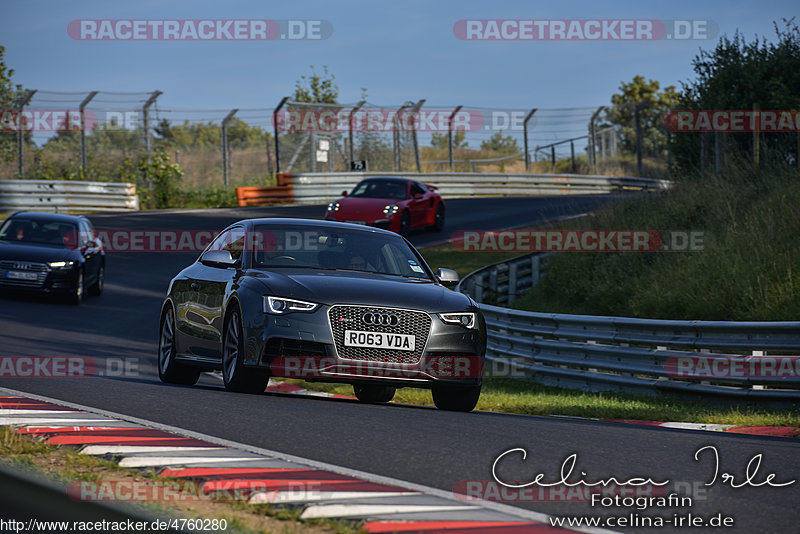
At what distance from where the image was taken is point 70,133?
3719cm

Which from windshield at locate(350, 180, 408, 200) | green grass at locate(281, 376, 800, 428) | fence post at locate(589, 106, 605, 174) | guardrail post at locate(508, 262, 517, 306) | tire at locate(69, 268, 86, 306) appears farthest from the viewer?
fence post at locate(589, 106, 605, 174)

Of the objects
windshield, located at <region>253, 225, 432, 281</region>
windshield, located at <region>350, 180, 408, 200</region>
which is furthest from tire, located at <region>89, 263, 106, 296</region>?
windshield, located at <region>253, 225, 432, 281</region>

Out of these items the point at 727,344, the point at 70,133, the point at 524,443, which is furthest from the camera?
the point at 70,133

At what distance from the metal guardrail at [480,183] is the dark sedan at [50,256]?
57.0 ft

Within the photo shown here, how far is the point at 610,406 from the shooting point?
1123 centimetres

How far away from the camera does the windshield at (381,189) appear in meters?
25.7

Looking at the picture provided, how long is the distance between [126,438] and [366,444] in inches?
56.7

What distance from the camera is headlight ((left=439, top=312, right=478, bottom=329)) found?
8.75m

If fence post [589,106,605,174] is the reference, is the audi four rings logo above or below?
below

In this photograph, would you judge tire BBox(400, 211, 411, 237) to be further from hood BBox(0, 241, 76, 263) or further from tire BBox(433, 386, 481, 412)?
tire BBox(433, 386, 481, 412)

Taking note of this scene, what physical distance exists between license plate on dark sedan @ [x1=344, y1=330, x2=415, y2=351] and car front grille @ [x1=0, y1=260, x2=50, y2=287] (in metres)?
11.5

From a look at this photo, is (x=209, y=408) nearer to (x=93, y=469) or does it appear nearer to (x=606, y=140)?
(x=93, y=469)

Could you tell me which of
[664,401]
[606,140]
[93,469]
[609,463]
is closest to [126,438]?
[93,469]

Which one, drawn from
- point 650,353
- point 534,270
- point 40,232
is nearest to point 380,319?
point 650,353
